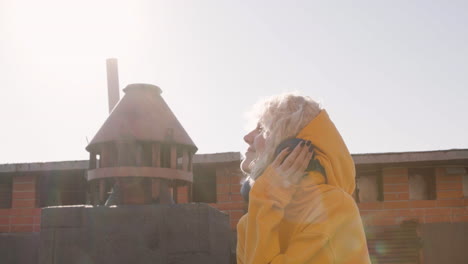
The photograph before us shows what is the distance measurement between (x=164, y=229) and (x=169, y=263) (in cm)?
34

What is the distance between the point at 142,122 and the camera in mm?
5355

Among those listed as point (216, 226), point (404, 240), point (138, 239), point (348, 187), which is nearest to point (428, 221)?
point (404, 240)

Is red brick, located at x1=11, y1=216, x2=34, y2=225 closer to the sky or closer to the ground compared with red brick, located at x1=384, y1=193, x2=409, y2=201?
closer to the ground

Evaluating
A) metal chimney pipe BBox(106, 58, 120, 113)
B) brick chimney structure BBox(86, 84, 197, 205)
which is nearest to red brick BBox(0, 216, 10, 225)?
metal chimney pipe BBox(106, 58, 120, 113)

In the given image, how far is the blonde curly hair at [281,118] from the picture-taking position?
2319 mm

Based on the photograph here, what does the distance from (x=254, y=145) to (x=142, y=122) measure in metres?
3.07

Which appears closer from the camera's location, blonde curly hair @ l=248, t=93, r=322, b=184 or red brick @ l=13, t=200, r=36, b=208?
blonde curly hair @ l=248, t=93, r=322, b=184

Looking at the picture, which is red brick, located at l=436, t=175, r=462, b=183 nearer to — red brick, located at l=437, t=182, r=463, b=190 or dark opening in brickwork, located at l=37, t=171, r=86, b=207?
red brick, located at l=437, t=182, r=463, b=190

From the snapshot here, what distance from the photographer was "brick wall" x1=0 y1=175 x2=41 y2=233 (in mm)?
9453

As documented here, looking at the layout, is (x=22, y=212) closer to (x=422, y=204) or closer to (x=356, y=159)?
(x=356, y=159)

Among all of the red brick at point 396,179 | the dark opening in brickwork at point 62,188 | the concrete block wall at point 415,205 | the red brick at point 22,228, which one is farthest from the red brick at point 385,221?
the red brick at point 22,228

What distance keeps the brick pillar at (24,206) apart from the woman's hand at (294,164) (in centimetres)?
840

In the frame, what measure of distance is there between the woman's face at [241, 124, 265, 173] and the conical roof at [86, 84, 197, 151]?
286cm

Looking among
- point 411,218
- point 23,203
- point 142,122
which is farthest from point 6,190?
point 411,218
